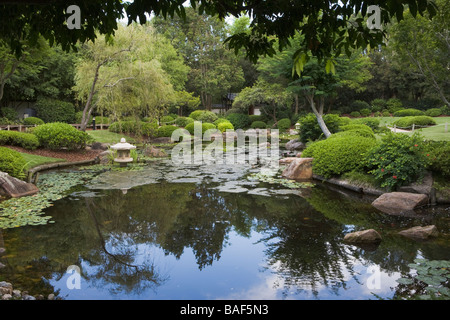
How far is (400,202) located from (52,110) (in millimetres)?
27104

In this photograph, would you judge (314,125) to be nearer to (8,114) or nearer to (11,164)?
(11,164)

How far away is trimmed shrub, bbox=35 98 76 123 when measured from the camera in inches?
1087

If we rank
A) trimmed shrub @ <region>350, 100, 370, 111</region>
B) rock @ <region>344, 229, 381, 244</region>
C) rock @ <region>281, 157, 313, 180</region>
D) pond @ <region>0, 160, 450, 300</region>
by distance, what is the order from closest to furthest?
pond @ <region>0, 160, 450, 300</region> < rock @ <region>344, 229, 381, 244</region> < rock @ <region>281, 157, 313, 180</region> < trimmed shrub @ <region>350, 100, 370, 111</region>

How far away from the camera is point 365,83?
3916 centimetres

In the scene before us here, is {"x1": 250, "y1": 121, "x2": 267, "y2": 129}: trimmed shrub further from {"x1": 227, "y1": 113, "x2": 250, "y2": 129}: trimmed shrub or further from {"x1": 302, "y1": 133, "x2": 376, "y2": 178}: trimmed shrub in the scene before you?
{"x1": 302, "y1": 133, "x2": 376, "y2": 178}: trimmed shrub

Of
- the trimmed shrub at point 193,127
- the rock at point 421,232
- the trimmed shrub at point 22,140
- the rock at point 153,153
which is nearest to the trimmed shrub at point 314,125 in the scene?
the rock at point 153,153

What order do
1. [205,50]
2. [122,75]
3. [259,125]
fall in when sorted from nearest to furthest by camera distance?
[122,75], [259,125], [205,50]

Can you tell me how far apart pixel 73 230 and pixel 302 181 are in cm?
703

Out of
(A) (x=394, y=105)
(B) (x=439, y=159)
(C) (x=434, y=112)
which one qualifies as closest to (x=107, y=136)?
(B) (x=439, y=159)

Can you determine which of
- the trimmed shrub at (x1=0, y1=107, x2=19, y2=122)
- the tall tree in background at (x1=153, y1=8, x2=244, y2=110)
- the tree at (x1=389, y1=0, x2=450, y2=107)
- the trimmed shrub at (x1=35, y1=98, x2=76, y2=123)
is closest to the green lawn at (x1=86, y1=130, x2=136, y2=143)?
the trimmed shrub at (x1=0, y1=107, x2=19, y2=122)

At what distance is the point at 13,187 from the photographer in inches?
355

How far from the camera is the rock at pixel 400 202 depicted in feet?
25.5

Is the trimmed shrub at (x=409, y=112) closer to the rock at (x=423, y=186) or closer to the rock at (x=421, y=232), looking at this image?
the rock at (x=423, y=186)

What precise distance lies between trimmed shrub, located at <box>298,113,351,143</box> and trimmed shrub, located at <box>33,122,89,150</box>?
36.4ft
